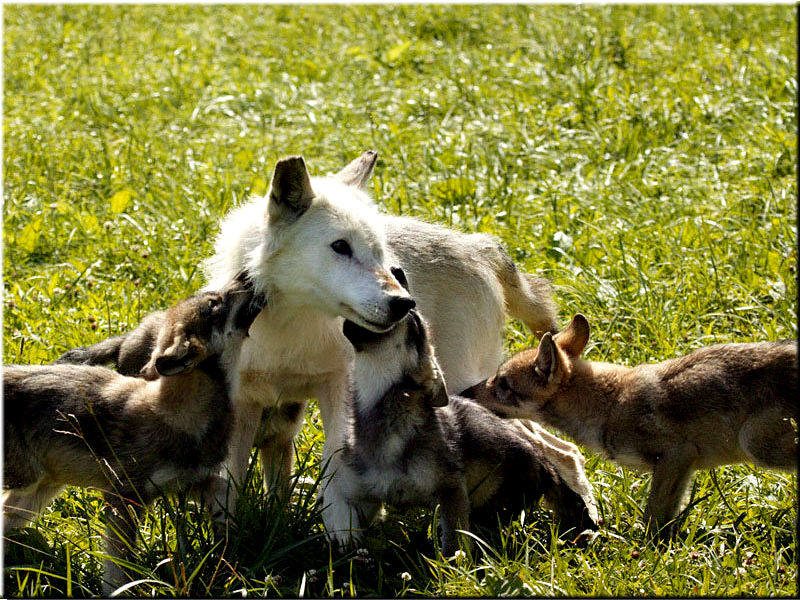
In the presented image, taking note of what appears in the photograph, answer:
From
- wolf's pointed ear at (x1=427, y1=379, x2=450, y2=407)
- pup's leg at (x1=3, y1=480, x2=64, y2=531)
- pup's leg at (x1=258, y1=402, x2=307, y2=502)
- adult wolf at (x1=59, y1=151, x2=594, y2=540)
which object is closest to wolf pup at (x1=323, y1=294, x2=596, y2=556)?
wolf's pointed ear at (x1=427, y1=379, x2=450, y2=407)

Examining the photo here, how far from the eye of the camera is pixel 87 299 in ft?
23.9

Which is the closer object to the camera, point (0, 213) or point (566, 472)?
point (566, 472)

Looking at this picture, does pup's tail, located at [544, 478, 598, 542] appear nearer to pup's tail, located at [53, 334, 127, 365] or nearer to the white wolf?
the white wolf

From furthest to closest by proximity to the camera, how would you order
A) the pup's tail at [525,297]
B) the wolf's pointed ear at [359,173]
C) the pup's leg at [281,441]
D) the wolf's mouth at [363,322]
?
the pup's tail at [525,297] < the wolf's pointed ear at [359,173] < the pup's leg at [281,441] < the wolf's mouth at [363,322]

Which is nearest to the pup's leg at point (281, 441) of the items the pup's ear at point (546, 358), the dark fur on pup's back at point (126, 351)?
the dark fur on pup's back at point (126, 351)

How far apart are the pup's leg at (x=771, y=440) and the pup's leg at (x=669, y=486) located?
262mm

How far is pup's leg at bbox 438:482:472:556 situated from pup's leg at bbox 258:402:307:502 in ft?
3.85

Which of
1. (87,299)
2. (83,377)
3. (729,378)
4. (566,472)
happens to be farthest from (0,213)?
(729,378)

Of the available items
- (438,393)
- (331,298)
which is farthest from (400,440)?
(331,298)

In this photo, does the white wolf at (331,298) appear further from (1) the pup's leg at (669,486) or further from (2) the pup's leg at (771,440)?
(2) the pup's leg at (771,440)

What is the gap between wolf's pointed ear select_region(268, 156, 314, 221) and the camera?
189 inches

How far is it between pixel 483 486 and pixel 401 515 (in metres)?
0.42

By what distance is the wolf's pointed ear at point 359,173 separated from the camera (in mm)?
5676

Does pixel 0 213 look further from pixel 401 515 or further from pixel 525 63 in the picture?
pixel 525 63
